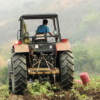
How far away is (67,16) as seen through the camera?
61.6 m

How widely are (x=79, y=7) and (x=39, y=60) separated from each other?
56482 mm

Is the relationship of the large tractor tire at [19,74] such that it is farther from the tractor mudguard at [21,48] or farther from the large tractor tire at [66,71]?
the large tractor tire at [66,71]

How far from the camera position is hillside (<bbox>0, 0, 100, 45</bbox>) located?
4944cm

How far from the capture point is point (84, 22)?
5412 centimetres

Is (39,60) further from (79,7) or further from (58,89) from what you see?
(79,7)

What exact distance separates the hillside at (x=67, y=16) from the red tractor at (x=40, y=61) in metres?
35.7

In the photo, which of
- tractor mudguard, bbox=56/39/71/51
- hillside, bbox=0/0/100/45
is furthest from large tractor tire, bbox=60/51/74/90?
hillside, bbox=0/0/100/45

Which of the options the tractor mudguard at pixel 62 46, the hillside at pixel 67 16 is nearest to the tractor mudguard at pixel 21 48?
the tractor mudguard at pixel 62 46

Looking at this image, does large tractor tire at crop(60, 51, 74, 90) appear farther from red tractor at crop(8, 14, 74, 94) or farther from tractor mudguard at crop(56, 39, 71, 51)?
tractor mudguard at crop(56, 39, 71, 51)

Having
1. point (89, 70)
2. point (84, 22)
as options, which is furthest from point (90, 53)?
point (84, 22)

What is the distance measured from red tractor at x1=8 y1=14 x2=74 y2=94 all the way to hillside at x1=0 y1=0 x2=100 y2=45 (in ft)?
117

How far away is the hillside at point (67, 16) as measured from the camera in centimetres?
4944

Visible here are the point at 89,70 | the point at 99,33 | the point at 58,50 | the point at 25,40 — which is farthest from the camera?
the point at 99,33

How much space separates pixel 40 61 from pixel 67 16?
5435cm
